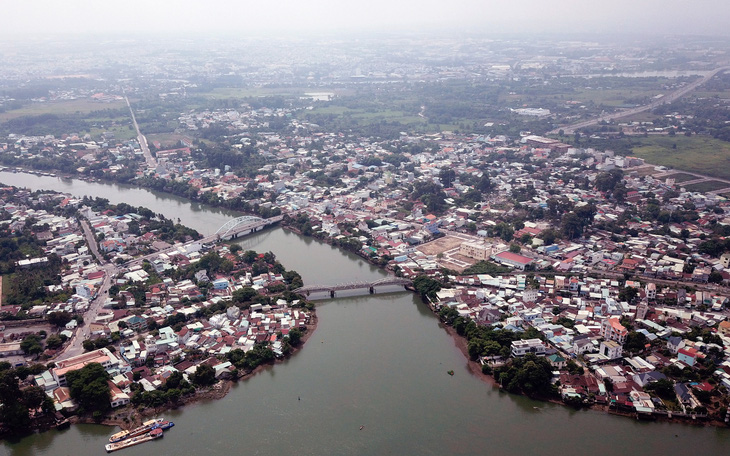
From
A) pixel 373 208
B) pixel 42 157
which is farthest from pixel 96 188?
pixel 373 208

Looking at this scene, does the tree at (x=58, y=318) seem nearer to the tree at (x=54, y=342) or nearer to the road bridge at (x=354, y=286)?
the tree at (x=54, y=342)

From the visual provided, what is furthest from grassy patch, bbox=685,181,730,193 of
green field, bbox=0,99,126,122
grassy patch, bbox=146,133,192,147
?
green field, bbox=0,99,126,122

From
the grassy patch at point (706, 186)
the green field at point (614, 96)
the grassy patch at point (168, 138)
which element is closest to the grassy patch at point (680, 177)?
the grassy patch at point (706, 186)

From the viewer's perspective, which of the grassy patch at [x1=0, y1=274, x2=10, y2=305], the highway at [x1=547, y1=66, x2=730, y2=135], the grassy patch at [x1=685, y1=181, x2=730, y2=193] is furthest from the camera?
the highway at [x1=547, y1=66, x2=730, y2=135]

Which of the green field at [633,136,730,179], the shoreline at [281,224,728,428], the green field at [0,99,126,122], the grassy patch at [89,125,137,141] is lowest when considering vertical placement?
the shoreline at [281,224,728,428]

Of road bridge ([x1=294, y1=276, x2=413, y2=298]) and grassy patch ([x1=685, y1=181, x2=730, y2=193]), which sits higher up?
grassy patch ([x1=685, y1=181, x2=730, y2=193])

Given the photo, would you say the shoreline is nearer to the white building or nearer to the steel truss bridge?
the white building

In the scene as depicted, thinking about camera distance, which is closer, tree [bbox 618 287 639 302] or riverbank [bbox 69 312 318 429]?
riverbank [bbox 69 312 318 429]
